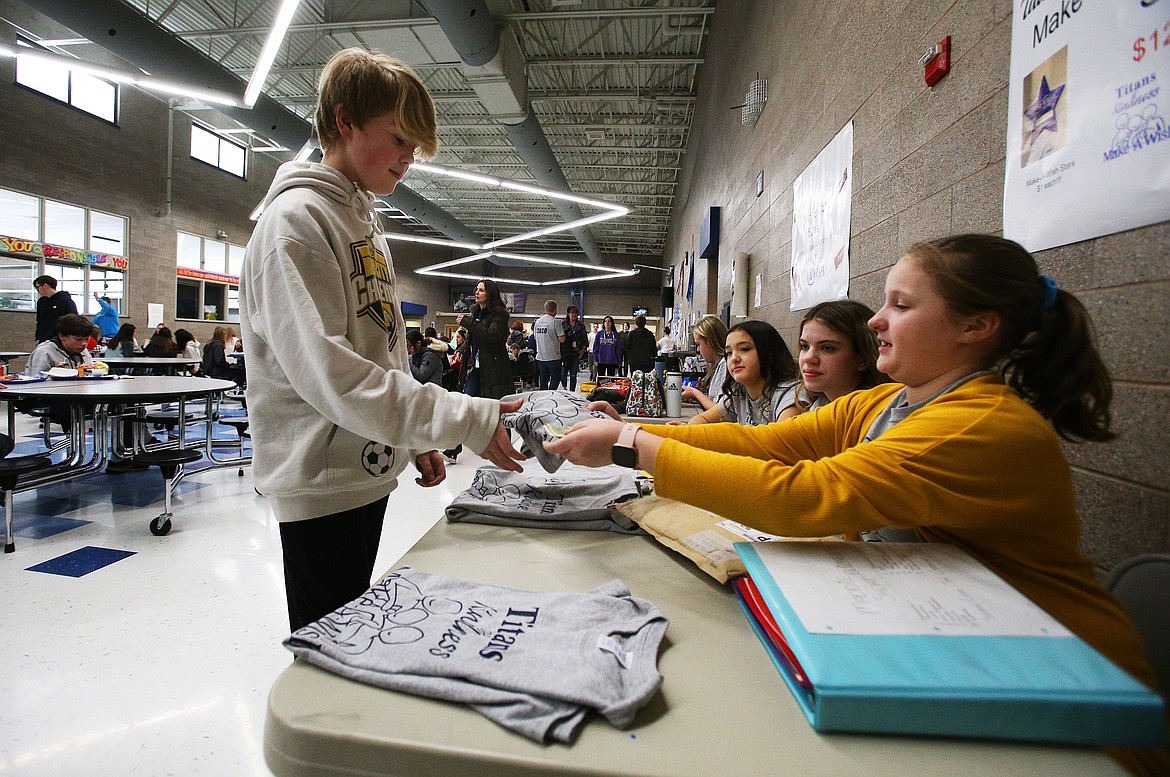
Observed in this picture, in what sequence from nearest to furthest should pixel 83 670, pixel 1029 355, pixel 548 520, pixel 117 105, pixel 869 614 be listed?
pixel 869 614 < pixel 1029 355 < pixel 548 520 < pixel 83 670 < pixel 117 105

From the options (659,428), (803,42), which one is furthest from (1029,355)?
(803,42)

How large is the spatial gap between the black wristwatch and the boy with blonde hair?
22cm

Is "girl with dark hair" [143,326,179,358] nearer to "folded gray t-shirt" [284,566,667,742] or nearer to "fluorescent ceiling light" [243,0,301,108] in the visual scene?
"fluorescent ceiling light" [243,0,301,108]

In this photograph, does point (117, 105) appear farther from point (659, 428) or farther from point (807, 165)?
point (659, 428)

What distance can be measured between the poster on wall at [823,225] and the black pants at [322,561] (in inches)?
75.8

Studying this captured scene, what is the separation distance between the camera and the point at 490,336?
5504 millimetres

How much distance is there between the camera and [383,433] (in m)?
0.90

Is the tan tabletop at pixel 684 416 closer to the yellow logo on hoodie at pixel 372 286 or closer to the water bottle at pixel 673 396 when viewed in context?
the water bottle at pixel 673 396

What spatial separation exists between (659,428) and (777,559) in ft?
1.98

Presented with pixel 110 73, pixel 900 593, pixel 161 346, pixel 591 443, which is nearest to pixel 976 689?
pixel 900 593

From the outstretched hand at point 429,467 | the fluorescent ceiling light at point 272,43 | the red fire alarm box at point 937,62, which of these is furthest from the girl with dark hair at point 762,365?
the fluorescent ceiling light at point 272,43

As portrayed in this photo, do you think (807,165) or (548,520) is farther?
(807,165)

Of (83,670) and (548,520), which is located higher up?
(548,520)

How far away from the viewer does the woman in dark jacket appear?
5441 millimetres
